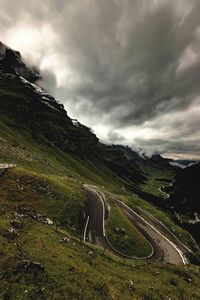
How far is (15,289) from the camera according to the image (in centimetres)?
2003

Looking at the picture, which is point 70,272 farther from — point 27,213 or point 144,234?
point 144,234

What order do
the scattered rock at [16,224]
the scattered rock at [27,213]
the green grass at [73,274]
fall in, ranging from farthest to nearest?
the scattered rock at [27,213], the scattered rock at [16,224], the green grass at [73,274]

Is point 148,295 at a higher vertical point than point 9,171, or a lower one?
lower

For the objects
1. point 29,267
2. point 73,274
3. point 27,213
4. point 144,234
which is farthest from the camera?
point 144,234

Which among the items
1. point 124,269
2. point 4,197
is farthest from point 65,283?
point 4,197

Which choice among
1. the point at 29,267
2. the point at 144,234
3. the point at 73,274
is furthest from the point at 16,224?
the point at 144,234

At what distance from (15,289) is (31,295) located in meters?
1.54

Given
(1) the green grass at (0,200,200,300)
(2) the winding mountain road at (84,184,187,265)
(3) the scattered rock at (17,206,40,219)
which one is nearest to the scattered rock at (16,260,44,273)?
(1) the green grass at (0,200,200,300)

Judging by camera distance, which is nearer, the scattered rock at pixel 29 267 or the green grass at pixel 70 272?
the green grass at pixel 70 272

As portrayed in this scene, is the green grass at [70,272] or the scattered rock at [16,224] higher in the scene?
the scattered rock at [16,224]

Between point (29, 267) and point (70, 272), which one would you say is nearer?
point (29, 267)

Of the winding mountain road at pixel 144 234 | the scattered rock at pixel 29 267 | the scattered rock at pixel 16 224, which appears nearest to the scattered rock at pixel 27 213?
the scattered rock at pixel 16 224

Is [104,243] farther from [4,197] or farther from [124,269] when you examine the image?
[4,197]

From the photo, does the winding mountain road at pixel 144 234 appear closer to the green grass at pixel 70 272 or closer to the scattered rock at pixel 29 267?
the green grass at pixel 70 272
